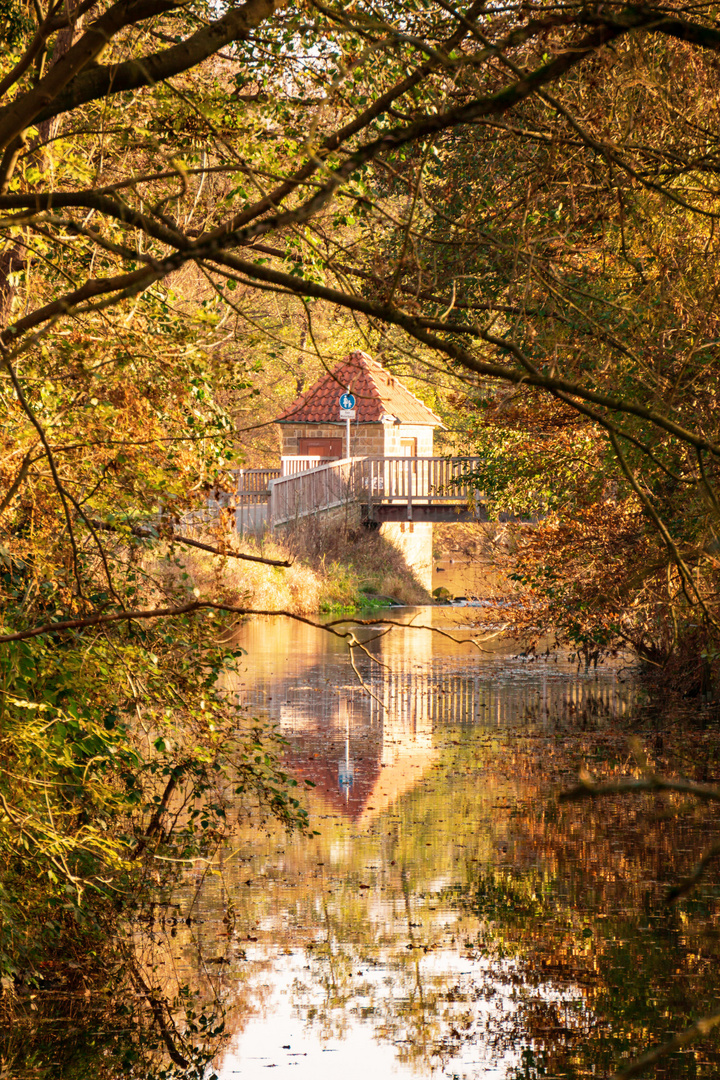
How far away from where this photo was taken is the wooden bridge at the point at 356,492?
108 ft

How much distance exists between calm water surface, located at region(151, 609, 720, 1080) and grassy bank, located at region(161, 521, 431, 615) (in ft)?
38.9

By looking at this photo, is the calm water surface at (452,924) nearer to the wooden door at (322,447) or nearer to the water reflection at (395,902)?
the water reflection at (395,902)

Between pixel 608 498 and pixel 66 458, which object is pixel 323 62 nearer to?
pixel 66 458

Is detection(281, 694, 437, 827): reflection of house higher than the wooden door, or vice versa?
the wooden door

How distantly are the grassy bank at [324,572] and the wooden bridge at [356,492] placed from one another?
65cm

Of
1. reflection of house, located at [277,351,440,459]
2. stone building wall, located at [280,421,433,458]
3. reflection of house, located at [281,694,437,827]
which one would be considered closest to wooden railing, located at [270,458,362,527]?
reflection of house, located at [277,351,440,459]

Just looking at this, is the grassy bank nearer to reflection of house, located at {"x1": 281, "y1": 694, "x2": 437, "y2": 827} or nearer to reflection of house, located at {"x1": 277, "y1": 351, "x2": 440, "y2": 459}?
reflection of house, located at {"x1": 277, "y1": 351, "x2": 440, "y2": 459}

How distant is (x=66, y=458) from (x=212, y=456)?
105 cm

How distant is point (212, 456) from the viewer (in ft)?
23.2

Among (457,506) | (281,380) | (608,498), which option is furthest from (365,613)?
(281,380)

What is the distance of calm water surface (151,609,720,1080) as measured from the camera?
243 inches

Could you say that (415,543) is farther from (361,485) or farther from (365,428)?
(361,485)

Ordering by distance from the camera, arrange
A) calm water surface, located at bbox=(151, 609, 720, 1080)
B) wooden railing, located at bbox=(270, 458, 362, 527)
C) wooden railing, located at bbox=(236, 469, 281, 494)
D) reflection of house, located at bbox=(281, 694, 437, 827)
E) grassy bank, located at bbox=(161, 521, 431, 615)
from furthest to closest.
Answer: wooden railing, located at bbox=(236, 469, 281, 494) → wooden railing, located at bbox=(270, 458, 362, 527) → grassy bank, located at bbox=(161, 521, 431, 615) → reflection of house, located at bbox=(281, 694, 437, 827) → calm water surface, located at bbox=(151, 609, 720, 1080)

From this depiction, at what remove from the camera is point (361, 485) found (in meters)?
35.7
